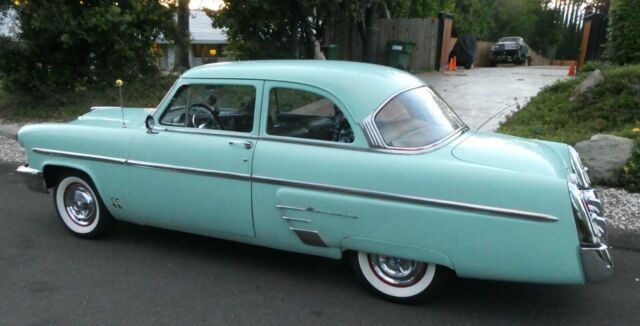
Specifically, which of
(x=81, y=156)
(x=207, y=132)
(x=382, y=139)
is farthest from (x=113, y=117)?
(x=382, y=139)

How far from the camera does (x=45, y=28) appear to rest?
10289 mm

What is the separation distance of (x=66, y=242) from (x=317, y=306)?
250 centimetres

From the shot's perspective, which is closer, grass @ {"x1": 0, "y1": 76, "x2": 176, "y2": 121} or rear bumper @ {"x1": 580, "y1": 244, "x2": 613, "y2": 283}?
rear bumper @ {"x1": 580, "y1": 244, "x2": 613, "y2": 283}

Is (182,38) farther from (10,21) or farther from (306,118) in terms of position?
(306,118)

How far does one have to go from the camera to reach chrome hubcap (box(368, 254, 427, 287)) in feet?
11.8

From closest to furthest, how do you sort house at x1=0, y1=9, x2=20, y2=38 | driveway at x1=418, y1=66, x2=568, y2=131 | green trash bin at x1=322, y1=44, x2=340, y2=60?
driveway at x1=418, y1=66, x2=568, y2=131, house at x1=0, y1=9, x2=20, y2=38, green trash bin at x1=322, y1=44, x2=340, y2=60

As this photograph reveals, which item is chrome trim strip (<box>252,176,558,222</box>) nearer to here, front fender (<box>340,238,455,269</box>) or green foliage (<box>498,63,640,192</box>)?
front fender (<box>340,238,455,269</box>)

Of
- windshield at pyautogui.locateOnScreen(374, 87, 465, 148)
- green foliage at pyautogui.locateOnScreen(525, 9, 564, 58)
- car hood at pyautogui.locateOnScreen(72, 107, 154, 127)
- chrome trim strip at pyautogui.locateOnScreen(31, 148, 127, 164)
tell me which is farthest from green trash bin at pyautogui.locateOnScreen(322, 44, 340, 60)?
green foliage at pyautogui.locateOnScreen(525, 9, 564, 58)

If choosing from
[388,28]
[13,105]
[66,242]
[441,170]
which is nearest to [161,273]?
[66,242]

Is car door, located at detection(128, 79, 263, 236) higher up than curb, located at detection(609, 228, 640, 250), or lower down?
higher up

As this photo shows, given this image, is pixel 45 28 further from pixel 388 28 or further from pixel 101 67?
pixel 388 28

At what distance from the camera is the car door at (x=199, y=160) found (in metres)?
3.92

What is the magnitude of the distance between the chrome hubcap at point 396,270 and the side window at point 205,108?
1.52 m

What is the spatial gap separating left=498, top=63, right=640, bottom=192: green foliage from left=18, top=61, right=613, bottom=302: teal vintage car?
3.47 metres
